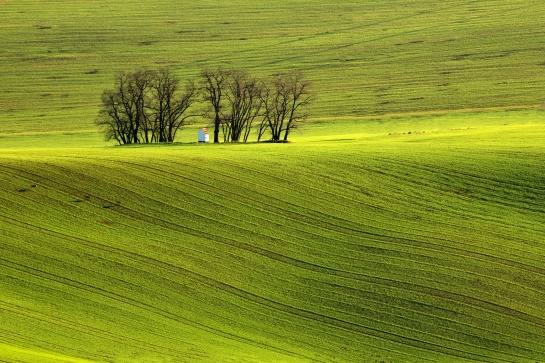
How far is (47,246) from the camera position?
32.4 metres

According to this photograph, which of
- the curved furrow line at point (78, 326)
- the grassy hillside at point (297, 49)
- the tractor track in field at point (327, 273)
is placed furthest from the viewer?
the grassy hillside at point (297, 49)

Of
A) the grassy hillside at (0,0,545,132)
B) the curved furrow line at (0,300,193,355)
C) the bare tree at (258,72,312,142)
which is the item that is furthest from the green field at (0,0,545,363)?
the grassy hillside at (0,0,545,132)

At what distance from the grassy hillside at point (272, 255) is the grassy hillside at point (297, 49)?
3819cm

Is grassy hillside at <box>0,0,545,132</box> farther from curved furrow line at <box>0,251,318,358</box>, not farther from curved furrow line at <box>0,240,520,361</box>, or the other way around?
curved furrow line at <box>0,240,520,361</box>

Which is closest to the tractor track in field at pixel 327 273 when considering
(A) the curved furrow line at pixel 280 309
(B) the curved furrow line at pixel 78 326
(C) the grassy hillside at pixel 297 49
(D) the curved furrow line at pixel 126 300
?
(A) the curved furrow line at pixel 280 309

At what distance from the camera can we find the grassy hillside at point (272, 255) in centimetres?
2861

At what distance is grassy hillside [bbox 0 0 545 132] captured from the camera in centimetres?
8269

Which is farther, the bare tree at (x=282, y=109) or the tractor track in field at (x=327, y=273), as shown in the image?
the bare tree at (x=282, y=109)

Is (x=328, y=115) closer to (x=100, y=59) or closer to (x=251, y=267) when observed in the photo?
(x=100, y=59)

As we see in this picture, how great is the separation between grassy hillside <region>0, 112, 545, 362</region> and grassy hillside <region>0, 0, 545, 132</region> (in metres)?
38.2

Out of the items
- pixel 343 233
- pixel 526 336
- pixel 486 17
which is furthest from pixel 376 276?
pixel 486 17

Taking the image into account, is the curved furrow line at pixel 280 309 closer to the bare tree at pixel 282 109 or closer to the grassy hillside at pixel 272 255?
the grassy hillside at pixel 272 255

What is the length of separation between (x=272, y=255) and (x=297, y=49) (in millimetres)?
67567

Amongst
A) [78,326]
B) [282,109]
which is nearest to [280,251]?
[78,326]
